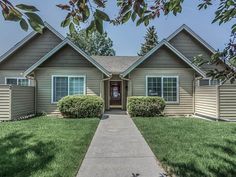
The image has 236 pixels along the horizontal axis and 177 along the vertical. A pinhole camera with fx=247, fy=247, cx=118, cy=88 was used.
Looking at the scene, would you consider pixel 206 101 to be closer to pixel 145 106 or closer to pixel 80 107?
pixel 145 106

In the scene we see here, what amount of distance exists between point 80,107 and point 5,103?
406cm

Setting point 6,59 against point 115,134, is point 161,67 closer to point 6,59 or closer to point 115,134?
point 115,134

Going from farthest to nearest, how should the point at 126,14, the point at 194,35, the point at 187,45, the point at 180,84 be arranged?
the point at 187,45 → the point at 194,35 → the point at 180,84 → the point at 126,14

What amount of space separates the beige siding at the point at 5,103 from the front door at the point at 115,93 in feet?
29.0

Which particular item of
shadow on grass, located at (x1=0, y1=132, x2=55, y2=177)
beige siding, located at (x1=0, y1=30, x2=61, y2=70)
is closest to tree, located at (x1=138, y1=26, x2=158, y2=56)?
beige siding, located at (x1=0, y1=30, x2=61, y2=70)

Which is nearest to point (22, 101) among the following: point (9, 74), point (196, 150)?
point (9, 74)

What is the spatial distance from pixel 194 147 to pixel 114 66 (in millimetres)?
13991

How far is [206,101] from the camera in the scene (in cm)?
1490

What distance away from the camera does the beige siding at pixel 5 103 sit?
526 inches

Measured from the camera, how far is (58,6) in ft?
5.65

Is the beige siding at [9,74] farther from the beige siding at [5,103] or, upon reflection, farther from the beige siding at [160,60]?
the beige siding at [160,60]

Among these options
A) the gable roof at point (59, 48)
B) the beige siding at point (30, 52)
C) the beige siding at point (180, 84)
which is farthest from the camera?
the beige siding at point (30, 52)

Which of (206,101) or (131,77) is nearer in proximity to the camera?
(206,101)

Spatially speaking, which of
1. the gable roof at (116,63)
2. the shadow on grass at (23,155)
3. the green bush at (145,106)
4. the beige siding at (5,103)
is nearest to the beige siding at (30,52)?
the gable roof at (116,63)
